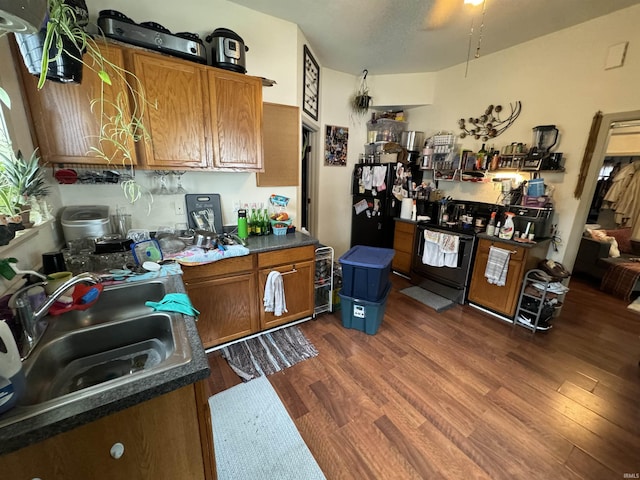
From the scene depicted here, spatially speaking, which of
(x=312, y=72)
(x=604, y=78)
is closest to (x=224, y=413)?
(x=312, y=72)

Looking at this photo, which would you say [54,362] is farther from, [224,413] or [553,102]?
[553,102]

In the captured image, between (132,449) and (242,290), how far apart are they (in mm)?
1343

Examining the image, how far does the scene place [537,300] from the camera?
253 centimetres

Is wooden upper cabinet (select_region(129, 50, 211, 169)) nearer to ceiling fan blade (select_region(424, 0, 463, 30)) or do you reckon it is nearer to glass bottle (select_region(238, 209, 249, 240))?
glass bottle (select_region(238, 209, 249, 240))

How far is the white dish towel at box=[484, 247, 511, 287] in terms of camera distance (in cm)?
262

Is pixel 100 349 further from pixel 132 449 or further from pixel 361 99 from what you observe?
pixel 361 99

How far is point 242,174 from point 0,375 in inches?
81.5

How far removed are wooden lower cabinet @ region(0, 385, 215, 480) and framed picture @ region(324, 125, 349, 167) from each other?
3445 mm

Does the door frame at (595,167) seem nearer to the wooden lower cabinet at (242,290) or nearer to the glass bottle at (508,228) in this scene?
the glass bottle at (508,228)

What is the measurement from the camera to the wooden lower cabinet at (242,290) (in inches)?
76.2

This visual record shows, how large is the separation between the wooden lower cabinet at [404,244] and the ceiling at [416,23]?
6.87ft

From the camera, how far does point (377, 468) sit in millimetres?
1355

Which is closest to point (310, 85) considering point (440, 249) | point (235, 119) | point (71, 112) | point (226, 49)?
point (226, 49)

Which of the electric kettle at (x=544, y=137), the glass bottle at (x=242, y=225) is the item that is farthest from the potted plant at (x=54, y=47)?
the electric kettle at (x=544, y=137)
